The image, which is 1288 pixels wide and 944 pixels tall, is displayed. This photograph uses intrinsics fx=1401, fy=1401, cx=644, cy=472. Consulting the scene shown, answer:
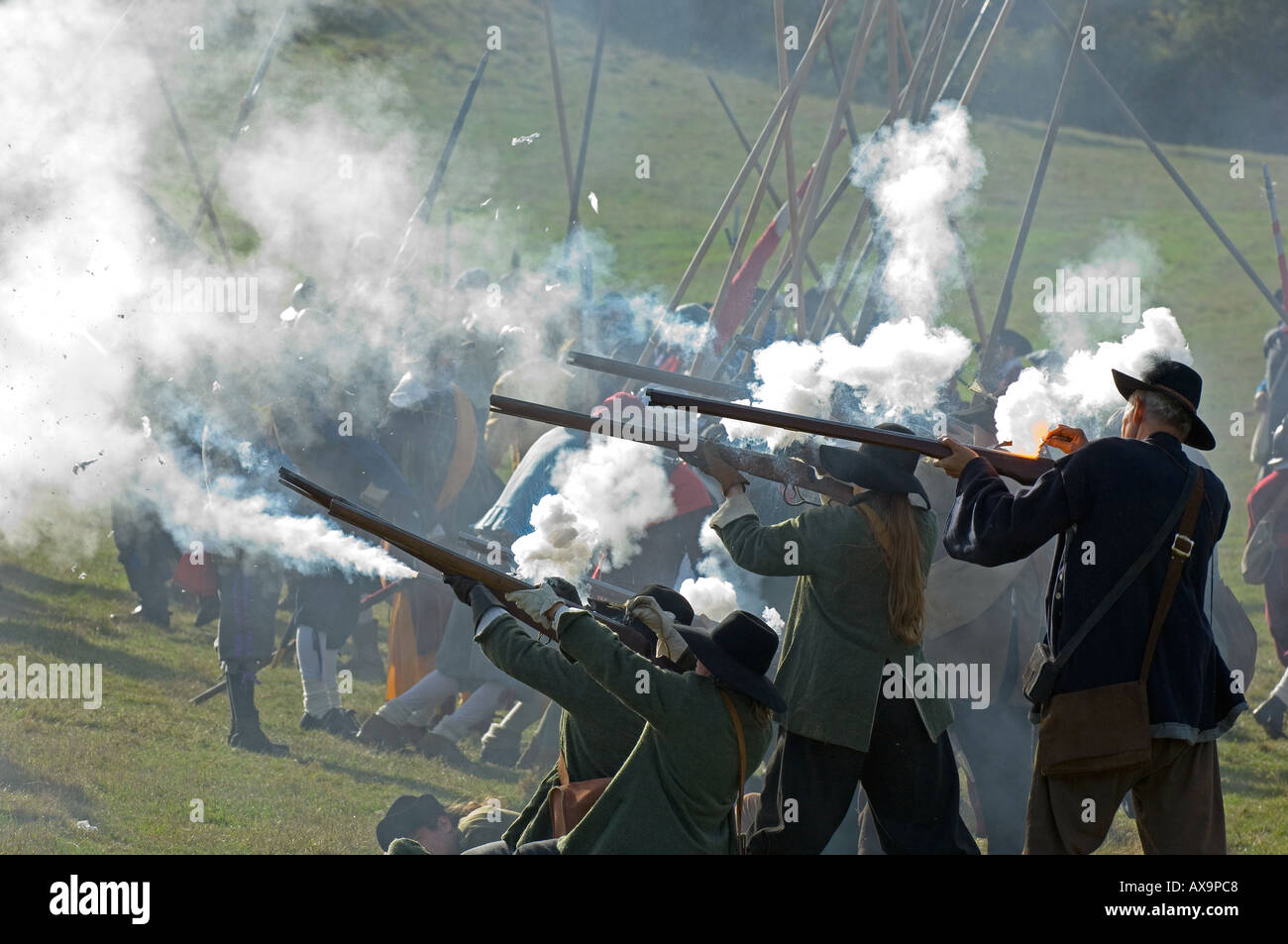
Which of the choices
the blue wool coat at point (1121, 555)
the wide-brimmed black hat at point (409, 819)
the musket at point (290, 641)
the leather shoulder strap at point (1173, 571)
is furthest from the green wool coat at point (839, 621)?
the musket at point (290, 641)

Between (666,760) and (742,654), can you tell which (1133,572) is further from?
(666,760)

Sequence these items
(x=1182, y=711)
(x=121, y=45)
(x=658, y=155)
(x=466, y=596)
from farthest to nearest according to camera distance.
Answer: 1. (x=658, y=155)
2. (x=121, y=45)
3. (x=466, y=596)
4. (x=1182, y=711)

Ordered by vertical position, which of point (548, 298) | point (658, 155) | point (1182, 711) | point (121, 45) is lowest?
point (1182, 711)

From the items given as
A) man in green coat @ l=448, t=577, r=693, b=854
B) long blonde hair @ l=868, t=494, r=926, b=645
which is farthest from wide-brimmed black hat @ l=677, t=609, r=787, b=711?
long blonde hair @ l=868, t=494, r=926, b=645

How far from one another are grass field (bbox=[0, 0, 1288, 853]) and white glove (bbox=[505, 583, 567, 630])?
2.32 meters

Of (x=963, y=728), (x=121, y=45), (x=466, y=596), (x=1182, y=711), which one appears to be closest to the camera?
(x=1182, y=711)

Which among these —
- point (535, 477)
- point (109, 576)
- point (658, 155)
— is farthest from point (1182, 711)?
point (658, 155)

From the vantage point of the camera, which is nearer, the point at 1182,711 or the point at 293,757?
the point at 1182,711

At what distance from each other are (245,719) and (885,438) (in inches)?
173

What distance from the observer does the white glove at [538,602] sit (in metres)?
4.02

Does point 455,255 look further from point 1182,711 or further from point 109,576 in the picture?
point 1182,711

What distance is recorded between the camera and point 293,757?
23.4 feet

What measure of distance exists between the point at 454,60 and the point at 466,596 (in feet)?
81.5
